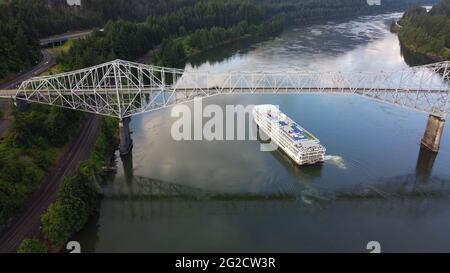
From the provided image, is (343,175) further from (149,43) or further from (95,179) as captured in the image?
(149,43)

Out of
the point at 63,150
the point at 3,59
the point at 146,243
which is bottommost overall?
the point at 146,243

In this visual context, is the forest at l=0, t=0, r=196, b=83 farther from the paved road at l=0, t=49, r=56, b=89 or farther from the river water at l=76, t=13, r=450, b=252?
the river water at l=76, t=13, r=450, b=252

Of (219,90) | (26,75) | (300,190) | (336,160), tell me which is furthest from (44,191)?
(26,75)

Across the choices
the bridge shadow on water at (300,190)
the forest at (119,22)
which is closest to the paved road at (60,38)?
the forest at (119,22)

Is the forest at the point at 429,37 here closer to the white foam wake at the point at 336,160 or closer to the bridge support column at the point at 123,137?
the white foam wake at the point at 336,160

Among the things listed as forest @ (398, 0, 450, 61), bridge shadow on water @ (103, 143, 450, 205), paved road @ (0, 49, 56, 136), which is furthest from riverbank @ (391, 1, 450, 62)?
paved road @ (0, 49, 56, 136)

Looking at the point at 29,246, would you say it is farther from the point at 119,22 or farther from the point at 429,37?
the point at 429,37

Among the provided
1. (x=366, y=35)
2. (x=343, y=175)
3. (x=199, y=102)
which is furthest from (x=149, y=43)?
(x=366, y=35)
